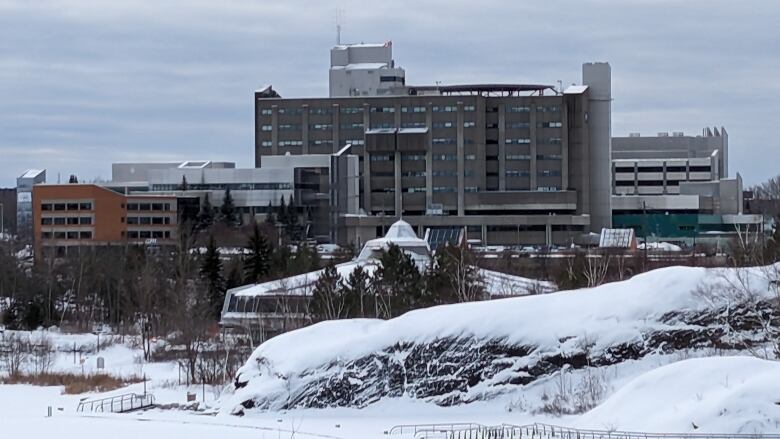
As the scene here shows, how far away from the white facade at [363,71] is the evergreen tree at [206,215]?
105ft

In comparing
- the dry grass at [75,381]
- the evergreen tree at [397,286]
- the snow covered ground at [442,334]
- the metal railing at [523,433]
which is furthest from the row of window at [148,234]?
the metal railing at [523,433]

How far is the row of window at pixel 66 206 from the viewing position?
391ft

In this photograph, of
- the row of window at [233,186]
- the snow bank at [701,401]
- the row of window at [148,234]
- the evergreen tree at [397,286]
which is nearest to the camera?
the snow bank at [701,401]

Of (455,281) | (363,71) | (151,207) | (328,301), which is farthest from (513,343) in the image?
(363,71)

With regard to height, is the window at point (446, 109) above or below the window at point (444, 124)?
above

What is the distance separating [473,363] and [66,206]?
3370 inches

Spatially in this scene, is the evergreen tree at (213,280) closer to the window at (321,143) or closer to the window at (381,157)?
the window at (381,157)

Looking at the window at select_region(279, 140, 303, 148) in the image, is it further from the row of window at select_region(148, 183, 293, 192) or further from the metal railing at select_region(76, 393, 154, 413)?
the metal railing at select_region(76, 393, 154, 413)

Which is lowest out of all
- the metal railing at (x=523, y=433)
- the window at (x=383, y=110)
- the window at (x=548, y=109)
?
the metal railing at (x=523, y=433)

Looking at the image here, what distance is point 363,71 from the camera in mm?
157875

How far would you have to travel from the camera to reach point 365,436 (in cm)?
3600

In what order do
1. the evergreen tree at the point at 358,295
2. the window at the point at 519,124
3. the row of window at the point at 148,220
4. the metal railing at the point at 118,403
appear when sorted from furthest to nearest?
the window at the point at 519,124 < the row of window at the point at 148,220 < the evergreen tree at the point at 358,295 < the metal railing at the point at 118,403

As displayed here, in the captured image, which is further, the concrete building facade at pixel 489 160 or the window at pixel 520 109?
the window at pixel 520 109

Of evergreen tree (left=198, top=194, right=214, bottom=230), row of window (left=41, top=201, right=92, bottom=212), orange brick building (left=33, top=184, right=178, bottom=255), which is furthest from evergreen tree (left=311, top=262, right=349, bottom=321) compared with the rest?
evergreen tree (left=198, top=194, right=214, bottom=230)
